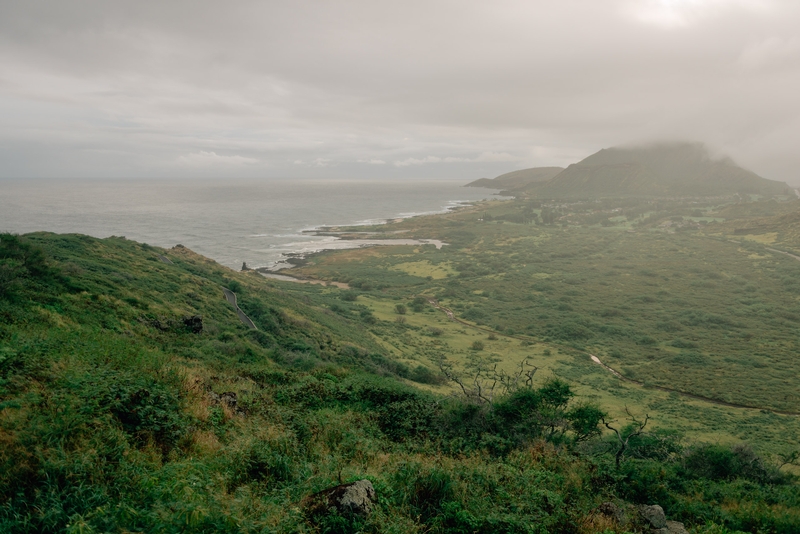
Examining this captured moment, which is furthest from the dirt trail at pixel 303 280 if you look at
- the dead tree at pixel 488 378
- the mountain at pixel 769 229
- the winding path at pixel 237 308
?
the mountain at pixel 769 229

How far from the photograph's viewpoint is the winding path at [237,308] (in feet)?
82.2

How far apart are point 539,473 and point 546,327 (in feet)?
126

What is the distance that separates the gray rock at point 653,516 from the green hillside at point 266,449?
0.42ft

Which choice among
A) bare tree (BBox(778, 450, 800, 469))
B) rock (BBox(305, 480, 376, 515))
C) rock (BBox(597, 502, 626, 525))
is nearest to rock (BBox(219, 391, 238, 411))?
rock (BBox(305, 480, 376, 515))

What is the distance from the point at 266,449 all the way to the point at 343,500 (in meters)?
2.32

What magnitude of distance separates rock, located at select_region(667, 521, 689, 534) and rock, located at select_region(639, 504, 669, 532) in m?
0.10

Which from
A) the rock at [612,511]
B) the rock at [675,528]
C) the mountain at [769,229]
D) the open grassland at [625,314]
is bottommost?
the open grassland at [625,314]

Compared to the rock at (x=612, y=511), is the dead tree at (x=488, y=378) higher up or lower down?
lower down

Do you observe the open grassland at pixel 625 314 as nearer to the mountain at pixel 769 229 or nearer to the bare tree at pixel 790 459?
the bare tree at pixel 790 459

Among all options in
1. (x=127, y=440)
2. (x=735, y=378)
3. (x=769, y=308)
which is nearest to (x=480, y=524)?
(x=127, y=440)

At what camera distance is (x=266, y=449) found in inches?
306

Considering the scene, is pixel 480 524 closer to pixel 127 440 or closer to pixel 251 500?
pixel 251 500

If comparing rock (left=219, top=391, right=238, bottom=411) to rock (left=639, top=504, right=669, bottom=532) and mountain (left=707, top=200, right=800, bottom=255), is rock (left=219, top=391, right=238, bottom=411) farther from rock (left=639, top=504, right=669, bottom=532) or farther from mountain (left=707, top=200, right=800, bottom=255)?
mountain (left=707, top=200, right=800, bottom=255)

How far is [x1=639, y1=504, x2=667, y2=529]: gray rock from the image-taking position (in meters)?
7.87
